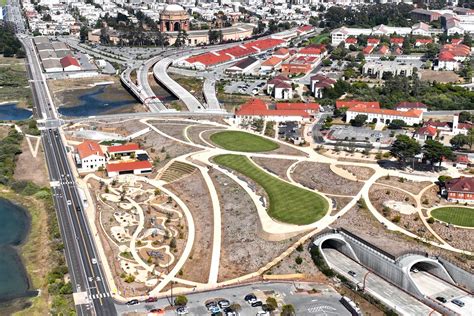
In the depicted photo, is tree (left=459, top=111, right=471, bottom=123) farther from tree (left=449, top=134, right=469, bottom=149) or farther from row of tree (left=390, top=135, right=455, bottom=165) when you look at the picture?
row of tree (left=390, top=135, right=455, bottom=165)

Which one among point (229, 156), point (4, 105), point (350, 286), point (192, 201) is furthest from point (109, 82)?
point (350, 286)

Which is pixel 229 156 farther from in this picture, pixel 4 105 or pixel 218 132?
pixel 4 105

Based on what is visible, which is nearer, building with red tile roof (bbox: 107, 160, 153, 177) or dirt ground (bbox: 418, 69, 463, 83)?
building with red tile roof (bbox: 107, 160, 153, 177)

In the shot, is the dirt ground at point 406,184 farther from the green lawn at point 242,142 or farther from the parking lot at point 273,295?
the parking lot at point 273,295

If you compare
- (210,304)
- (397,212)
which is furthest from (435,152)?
(210,304)

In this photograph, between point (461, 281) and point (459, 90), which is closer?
point (461, 281)

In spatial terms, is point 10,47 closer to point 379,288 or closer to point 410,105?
point 410,105

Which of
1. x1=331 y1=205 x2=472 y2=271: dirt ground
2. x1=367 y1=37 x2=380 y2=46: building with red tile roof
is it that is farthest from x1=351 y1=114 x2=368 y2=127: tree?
x1=367 y1=37 x2=380 y2=46: building with red tile roof
